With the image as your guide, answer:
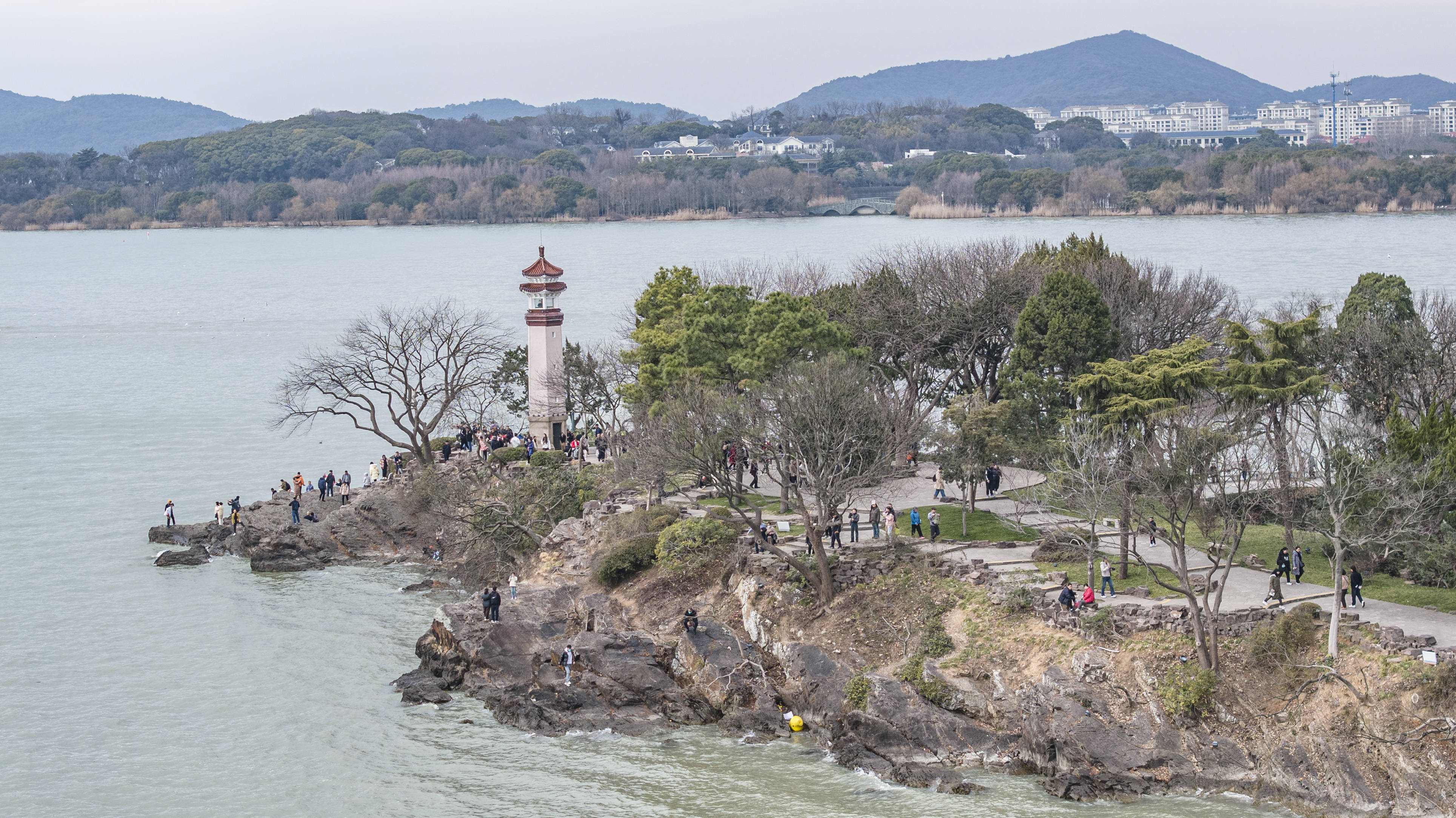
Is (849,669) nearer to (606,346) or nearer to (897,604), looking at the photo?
(897,604)

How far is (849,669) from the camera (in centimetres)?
3272

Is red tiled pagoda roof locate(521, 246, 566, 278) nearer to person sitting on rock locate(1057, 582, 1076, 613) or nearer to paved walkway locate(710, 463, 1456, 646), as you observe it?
paved walkway locate(710, 463, 1456, 646)

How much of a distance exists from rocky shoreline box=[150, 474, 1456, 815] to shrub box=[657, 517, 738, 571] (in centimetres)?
54

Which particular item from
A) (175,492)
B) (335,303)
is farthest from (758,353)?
(335,303)

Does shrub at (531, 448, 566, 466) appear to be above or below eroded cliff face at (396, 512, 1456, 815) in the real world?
above

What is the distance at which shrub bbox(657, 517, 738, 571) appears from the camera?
38.9 m

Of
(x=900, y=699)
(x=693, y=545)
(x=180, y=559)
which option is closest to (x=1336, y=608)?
(x=900, y=699)

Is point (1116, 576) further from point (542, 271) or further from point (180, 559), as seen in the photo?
point (180, 559)

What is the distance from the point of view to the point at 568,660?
3441cm

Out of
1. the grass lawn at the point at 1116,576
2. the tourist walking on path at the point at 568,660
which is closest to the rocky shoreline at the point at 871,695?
the tourist walking on path at the point at 568,660

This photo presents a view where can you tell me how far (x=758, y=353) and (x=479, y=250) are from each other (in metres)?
151

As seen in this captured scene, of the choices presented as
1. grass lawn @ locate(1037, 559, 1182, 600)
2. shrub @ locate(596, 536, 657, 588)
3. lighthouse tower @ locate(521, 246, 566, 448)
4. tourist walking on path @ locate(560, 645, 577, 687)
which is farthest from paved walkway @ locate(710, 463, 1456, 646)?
lighthouse tower @ locate(521, 246, 566, 448)

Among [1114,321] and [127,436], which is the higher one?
[1114,321]

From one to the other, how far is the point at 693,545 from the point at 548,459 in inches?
493
